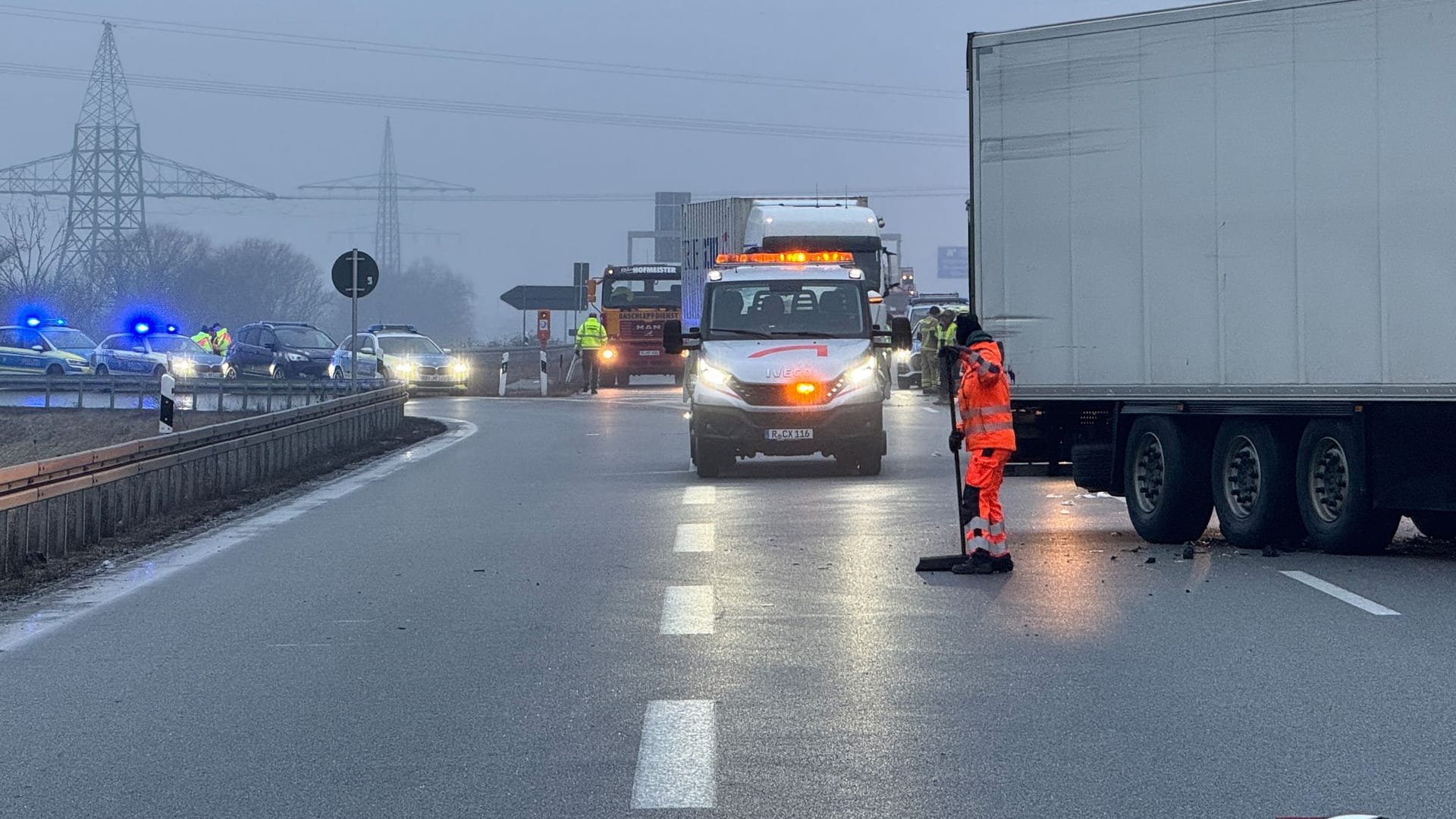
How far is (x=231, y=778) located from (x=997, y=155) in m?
9.06

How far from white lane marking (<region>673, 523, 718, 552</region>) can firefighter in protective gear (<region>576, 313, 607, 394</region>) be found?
3041 cm

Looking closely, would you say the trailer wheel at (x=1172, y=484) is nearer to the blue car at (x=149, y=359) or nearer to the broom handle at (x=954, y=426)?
the broom handle at (x=954, y=426)

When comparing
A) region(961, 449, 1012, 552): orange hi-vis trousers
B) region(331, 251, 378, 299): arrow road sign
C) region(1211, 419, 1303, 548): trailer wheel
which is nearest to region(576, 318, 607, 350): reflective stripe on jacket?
region(331, 251, 378, 299): arrow road sign

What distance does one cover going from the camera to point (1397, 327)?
1241 cm

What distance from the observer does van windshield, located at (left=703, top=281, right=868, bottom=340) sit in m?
21.5

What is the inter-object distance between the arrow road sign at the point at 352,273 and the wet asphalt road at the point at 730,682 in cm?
1496

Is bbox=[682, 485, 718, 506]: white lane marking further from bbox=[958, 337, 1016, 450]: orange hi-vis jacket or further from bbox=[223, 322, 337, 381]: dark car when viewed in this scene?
bbox=[223, 322, 337, 381]: dark car

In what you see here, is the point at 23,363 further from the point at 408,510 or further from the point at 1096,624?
Answer: the point at 1096,624

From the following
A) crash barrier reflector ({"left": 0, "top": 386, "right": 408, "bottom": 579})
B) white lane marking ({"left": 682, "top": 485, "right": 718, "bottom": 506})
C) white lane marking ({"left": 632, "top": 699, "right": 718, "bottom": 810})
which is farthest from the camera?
white lane marking ({"left": 682, "top": 485, "right": 718, "bottom": 506})

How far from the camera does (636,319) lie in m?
50.0

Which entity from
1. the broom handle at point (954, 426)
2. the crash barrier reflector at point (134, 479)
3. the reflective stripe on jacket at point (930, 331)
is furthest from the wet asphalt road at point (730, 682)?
the reflective stripe on jacket at point (930, 331)

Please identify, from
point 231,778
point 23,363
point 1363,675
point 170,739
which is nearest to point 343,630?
point 170,739

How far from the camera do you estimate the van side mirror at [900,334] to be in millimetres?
19203

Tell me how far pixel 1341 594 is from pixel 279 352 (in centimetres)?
3791
